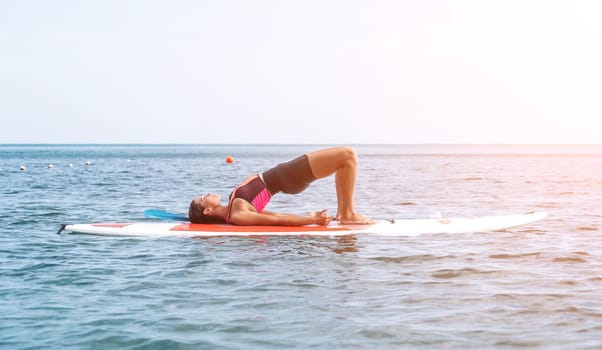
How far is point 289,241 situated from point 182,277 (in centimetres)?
253

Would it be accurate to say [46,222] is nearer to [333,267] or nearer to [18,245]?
[18,245]

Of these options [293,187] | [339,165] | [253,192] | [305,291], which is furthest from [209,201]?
[305,291]

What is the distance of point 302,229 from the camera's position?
9945 millimetres

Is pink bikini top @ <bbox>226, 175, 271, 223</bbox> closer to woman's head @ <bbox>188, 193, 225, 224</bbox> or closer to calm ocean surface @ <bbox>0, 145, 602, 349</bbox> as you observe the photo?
woman's head @ <bbox>188, 193, 225, 224</bbox>

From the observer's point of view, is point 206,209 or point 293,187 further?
point 206,209

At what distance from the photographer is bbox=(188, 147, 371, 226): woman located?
32.4 feet

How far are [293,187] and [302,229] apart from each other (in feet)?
2.02

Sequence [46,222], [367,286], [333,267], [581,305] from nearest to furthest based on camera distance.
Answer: [581,305] → [367,286] → [333,267] → [46,222]

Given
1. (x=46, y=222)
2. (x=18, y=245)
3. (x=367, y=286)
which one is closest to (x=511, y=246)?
(x=367, y=286)

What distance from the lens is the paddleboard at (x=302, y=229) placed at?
9.86 metres

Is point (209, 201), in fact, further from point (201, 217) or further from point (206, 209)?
point (201, 217)

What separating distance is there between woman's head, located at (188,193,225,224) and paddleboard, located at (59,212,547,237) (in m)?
0.15

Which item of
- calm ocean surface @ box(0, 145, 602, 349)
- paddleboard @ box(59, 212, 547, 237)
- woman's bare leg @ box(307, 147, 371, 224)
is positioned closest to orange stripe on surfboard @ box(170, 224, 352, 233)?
paddleboard @ box(59, 212, 547, 237)

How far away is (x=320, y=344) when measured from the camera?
493 centimetres
